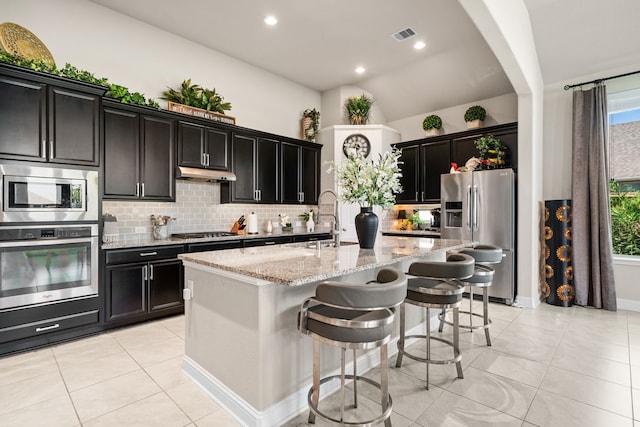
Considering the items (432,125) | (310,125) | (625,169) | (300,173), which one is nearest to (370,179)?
(300,173)

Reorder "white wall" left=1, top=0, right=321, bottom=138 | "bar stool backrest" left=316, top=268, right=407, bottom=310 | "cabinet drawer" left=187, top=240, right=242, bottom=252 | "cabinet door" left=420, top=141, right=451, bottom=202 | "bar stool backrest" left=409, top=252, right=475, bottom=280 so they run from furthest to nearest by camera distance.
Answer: "cabinet door" left=420, top=141, right=451, bottom=202
"cabinet drawer" left=187, top=240, right=242, bottom=252
"white wall" left=1, top=0, right=321, bottom=138
"bar stool backrest" left=409, top=252, right=475, bottom=280
"bar stool backrest" left=316, top=268, right=407, bottom=310

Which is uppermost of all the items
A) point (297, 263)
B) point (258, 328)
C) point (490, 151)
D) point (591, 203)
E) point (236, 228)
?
point (490, 151)

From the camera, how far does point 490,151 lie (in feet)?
15.1

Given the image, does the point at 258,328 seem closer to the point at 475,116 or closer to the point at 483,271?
the point at 483,271

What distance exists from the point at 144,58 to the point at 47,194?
2.18 metres

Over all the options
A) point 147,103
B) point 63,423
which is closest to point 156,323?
point 63,423

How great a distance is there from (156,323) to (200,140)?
2327mm

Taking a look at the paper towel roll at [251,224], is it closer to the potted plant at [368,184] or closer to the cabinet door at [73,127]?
→ the cabinet door at [73,127]

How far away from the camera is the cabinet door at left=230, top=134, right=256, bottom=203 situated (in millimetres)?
4668

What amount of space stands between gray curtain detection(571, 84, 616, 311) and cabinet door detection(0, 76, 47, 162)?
608 cm

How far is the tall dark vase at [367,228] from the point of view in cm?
275

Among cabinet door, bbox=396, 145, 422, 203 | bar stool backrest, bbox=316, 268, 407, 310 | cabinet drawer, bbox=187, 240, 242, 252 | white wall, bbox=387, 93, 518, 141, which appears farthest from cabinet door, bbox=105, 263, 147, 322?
white wall, bbox=387, 93, 518, 141

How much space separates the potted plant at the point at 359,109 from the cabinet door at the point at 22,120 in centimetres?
429

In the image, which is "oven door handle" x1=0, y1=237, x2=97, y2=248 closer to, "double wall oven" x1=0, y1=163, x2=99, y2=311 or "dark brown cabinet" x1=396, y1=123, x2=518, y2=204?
"double wall oven" x1=0, y1=163, x2=99, y2=311
